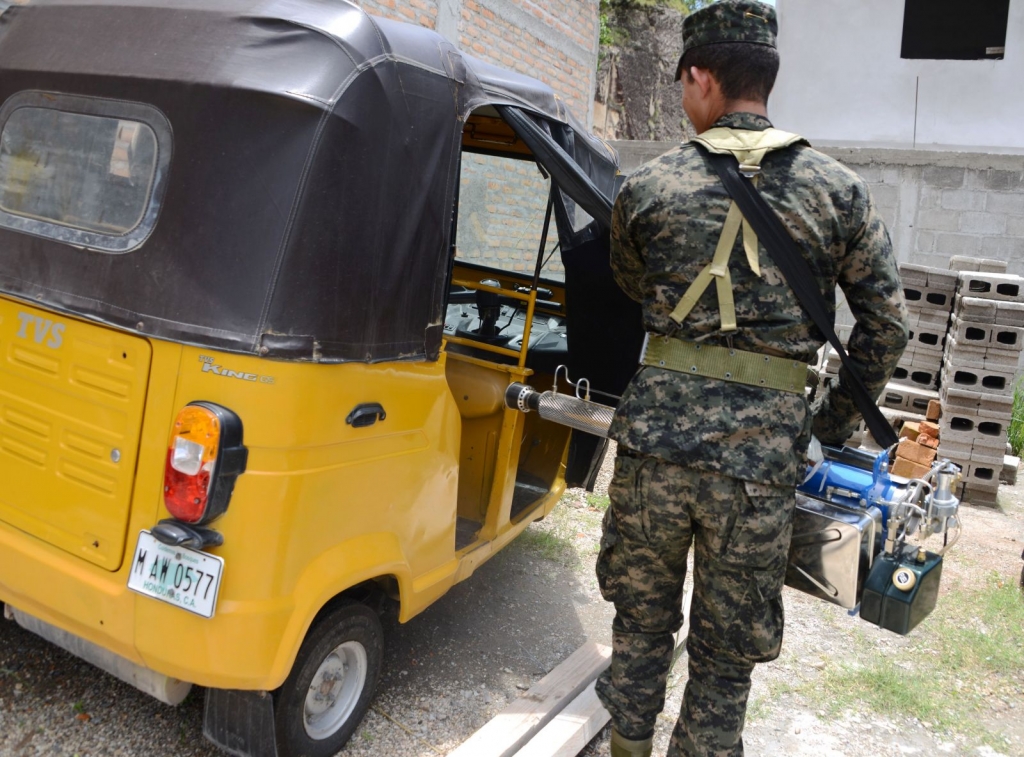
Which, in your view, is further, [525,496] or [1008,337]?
[1008,337]

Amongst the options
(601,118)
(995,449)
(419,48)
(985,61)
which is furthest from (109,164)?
(601,118)

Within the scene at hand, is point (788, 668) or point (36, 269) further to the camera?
point (788, 668)

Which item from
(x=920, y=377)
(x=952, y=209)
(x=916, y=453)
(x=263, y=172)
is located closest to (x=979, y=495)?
(x=916, y=453)

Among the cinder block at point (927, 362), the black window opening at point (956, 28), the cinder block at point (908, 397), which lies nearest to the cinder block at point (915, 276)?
the cinder block at point (927, 362)

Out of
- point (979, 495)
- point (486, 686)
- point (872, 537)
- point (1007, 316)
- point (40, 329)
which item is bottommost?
point (486, 686)

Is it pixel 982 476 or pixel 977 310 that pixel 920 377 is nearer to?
pixel 977 310

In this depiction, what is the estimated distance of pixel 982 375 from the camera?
652 centimetres

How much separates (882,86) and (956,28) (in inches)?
35.9

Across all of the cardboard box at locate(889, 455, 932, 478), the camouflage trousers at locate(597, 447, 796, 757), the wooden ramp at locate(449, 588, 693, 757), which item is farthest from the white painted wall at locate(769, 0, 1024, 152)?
the camouflage trousers at locate(597, 447, 796, 757)

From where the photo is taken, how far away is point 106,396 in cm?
239

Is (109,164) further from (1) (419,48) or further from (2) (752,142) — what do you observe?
(2) (752,142)

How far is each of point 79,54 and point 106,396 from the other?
1.04 meters

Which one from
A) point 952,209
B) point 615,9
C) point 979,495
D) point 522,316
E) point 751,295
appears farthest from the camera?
point 615,9

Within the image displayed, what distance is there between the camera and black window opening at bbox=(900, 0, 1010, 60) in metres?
9.38
